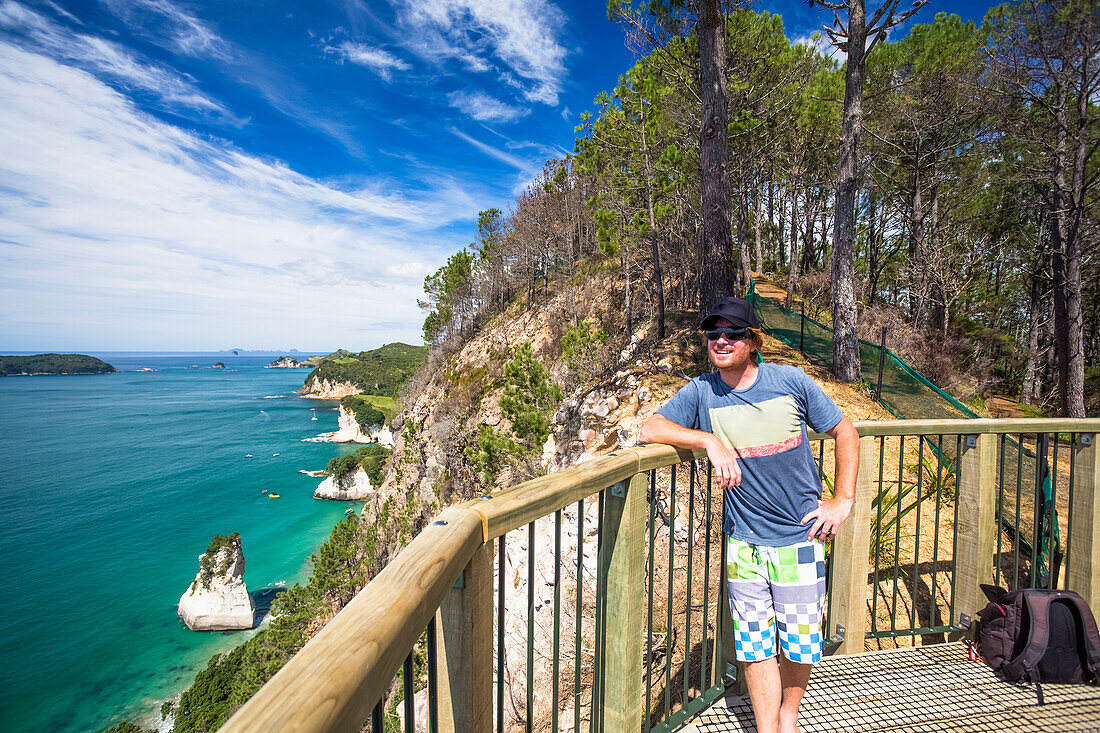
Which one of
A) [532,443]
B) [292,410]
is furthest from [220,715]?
[292,410]

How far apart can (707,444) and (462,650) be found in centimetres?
120

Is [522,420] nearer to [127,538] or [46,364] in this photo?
[127,538]

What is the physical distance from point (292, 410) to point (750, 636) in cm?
11435

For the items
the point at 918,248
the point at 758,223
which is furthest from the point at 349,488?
the point at 918,248

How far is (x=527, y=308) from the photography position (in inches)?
1195

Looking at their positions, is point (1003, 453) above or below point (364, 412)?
above

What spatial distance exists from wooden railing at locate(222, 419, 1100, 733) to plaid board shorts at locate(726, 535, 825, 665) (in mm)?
221

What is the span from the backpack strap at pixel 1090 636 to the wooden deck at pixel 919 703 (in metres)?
0.11

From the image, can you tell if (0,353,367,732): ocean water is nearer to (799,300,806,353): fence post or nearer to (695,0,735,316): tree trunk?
(695,0,735,316): tree trunk

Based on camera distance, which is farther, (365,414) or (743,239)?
(365,414)

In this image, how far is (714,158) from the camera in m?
8.08

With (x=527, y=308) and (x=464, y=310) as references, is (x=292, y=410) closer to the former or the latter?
(x=464, y=310)

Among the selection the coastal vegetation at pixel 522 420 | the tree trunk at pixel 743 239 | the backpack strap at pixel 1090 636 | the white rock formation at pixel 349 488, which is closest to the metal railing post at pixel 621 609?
the backpack strap at pixel 1090 636

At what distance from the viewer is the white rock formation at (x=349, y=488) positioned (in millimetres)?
48062
